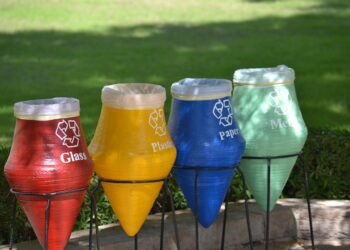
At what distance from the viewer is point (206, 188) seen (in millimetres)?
3857

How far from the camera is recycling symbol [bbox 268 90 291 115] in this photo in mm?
4043

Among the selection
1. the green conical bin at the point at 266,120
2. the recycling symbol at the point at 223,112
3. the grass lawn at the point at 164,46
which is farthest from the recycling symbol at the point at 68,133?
the grass lawn at the point at 164,46

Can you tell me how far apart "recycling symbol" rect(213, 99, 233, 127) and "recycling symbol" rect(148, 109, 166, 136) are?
237 millimetres

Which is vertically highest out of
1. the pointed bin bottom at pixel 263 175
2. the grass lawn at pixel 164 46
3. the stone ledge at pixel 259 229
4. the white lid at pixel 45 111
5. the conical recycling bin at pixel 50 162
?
the white lid at pixel 45 111

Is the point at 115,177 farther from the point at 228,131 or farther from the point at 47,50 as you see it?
the point at 47,50

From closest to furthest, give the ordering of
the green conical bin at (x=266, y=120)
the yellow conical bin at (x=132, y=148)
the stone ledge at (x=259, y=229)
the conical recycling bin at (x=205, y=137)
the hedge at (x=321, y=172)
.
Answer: the yellow conical bin at (x=132, y=148) < the conical recycling bin at (x=205, y=137) < the green conical bin at (x=266, y=120) < the stone ledge at (x=259, y=229) < the hedge at (x=321, y=172)

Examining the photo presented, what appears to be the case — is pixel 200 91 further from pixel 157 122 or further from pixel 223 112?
pixel 157 122

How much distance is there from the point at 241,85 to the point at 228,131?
1.10ft

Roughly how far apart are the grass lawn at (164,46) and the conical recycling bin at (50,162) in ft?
10.6

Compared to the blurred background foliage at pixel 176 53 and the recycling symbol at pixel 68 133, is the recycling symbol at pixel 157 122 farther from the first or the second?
the blurred background foliage at pixel 176 53

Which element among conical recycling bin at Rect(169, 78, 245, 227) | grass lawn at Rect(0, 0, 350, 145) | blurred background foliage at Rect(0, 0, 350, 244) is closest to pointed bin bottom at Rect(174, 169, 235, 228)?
conical recycling bin at Rect(169, 78, 245, 227)

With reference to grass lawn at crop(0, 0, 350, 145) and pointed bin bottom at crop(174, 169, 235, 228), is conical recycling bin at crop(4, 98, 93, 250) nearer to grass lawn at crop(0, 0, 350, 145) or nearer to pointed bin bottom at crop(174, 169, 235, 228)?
pointed bin bottom at crop(174, 169, 235, 228)

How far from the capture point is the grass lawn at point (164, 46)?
8.59 m

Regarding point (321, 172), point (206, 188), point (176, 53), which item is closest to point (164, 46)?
point (176, 53)
